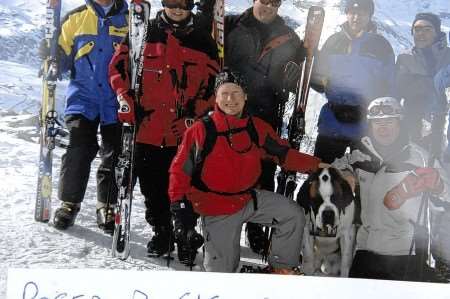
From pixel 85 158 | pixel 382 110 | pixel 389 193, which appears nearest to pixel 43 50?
pixel 85 158

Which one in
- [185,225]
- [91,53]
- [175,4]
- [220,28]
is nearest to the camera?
[185,225]

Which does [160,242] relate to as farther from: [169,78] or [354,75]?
[354,75]

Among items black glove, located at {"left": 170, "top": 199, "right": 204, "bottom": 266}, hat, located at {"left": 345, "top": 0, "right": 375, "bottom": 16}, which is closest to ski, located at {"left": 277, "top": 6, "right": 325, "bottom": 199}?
hat, located at {"left": 345, "top": 0, "right": 375, "bottom": 16}

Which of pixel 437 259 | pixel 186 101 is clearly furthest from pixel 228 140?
pixel 437 259

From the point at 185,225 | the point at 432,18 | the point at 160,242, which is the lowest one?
the point at 160,242

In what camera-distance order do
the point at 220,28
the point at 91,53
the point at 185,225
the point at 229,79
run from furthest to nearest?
the point at 220,28 → the point at 91,53 → the point at 229,79 → the point at 185,225

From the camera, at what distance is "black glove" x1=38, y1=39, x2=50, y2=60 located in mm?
2389

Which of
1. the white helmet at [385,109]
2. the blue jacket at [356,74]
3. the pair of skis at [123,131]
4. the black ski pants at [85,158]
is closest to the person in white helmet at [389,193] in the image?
the white helmet at [385,109]

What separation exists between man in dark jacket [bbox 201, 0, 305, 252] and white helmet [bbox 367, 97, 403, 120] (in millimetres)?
382

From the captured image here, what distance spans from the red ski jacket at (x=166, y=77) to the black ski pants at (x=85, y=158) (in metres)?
0.21

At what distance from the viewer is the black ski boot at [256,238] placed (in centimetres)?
247

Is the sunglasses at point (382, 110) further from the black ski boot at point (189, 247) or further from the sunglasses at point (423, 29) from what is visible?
the black ski boot at point (189, 247)

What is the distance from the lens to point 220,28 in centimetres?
246

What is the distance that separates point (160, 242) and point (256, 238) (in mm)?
443
